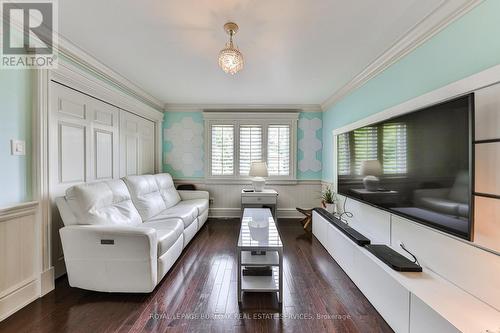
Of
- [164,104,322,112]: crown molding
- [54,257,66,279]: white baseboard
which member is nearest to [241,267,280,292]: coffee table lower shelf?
[54,257,66,279]: white baseboard

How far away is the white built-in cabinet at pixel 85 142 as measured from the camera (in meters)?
2.13

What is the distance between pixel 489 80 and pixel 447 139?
0.38m

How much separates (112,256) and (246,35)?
235cm

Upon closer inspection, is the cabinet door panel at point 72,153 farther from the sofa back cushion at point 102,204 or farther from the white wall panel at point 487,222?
the white wall panel at point 487,222

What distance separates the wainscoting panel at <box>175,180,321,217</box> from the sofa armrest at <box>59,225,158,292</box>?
2609 mm

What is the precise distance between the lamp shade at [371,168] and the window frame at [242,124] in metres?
2.06

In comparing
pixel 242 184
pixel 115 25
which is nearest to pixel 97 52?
pixel 115 25

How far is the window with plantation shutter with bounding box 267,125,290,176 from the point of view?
4488 millimetres

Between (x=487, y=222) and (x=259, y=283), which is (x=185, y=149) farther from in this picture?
(x=487, y=222)

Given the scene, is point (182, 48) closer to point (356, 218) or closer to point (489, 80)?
point (489, 80)

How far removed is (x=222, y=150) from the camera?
177 inches

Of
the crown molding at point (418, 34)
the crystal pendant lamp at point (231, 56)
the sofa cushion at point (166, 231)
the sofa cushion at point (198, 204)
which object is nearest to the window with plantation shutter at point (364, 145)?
the crown molding at point (418, 34)

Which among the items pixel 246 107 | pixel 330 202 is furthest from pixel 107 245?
pixel 246 107

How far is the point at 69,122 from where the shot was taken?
2.31 meters
